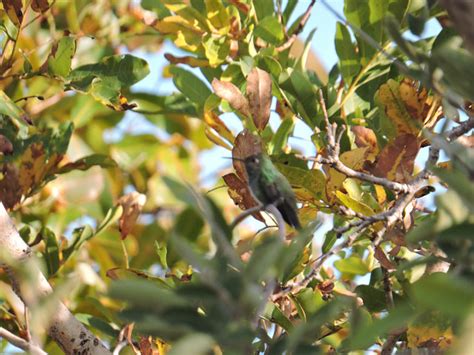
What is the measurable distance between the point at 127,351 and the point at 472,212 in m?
1.15

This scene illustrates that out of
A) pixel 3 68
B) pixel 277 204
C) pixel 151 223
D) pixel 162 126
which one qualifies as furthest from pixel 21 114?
pixel 162 126

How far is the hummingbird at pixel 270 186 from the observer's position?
1.53 metres

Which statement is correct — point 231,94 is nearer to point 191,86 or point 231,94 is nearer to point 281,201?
point 281,201

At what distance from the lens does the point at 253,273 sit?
2.78 ft

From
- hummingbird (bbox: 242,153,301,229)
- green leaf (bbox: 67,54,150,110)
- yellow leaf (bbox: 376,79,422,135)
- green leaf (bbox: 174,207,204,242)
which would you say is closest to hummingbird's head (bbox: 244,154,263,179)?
hummingbird (bbox: 242,153,301,229)

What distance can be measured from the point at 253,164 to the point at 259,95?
16 centimetres

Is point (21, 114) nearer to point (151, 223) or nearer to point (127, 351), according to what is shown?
point (127, 351)

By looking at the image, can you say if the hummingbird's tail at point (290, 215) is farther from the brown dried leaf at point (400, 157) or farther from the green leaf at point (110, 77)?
the green leaf at point (110, 77)

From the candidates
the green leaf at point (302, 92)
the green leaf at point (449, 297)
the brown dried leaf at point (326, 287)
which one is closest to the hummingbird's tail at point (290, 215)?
the brown dried leaf at point (326, 287)

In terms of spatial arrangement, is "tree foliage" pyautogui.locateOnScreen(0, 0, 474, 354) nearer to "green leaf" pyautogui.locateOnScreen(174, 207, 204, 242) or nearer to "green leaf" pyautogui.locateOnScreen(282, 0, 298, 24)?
"green leaf" pyautogui.locateOnScreen(282, 0, 298, 24)

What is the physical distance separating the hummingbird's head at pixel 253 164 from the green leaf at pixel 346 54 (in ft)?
1.32

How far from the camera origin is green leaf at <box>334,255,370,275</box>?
2.08 meters

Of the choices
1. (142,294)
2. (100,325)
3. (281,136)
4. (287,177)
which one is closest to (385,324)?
(142,294)

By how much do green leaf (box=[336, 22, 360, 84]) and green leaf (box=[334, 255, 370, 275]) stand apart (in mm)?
449
